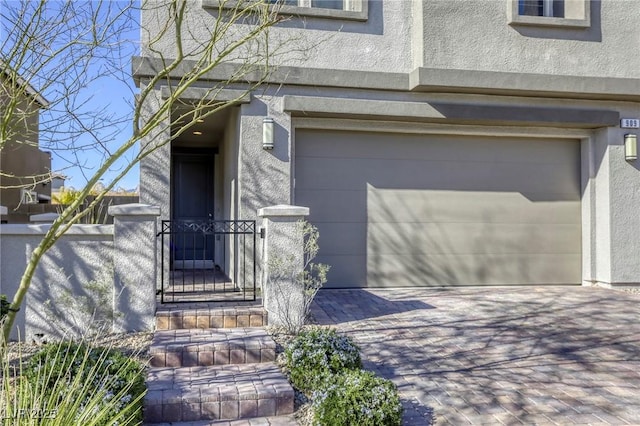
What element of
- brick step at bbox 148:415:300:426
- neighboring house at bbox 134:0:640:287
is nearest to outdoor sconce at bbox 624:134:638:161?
neighboring house at bbox 134:0:640:287

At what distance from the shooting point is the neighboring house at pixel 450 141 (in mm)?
8172

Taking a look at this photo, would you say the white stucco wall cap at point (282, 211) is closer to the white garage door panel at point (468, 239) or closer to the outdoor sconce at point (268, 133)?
the outdoor sconce at point (268, 133)

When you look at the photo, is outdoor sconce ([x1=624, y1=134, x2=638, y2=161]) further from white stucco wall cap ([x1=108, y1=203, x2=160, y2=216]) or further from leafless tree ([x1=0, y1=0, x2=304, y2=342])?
white stucco wall cap ([x1=108, y1=203, x2=160, y2=216])

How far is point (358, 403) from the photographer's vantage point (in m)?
3.63

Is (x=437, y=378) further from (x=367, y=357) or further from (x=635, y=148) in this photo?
(x=635, y=148)

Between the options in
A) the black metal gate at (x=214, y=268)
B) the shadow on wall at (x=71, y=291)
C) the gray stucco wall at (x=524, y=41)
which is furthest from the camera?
the gray stucco wall at (x=524, y=41)

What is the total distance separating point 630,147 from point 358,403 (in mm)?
7922

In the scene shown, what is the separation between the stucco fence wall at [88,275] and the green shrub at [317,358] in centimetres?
211

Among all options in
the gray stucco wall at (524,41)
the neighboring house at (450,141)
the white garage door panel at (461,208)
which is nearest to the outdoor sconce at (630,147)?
the neighboring house at (450,141)

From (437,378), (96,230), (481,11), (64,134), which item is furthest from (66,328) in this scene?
(481,11)

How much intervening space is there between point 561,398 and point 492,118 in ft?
18.3

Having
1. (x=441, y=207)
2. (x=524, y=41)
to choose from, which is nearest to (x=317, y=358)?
(x=441, y=207)

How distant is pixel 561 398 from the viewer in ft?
14.0

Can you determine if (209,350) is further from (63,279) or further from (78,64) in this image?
(78,64)
